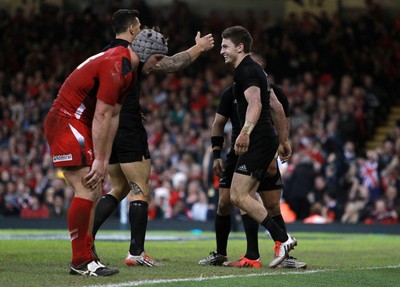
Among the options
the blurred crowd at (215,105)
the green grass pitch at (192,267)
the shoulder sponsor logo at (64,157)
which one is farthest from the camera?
the blurred crowd at (215,105)

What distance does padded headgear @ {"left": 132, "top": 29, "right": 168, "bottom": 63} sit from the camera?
8.96 metres

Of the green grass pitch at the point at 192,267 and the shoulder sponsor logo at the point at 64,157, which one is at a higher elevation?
the shoulder sponsor logo at the point at 64,157

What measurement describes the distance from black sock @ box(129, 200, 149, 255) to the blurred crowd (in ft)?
33.7

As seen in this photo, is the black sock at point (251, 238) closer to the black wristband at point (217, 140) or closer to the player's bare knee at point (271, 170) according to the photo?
the player's bare knee at point (271, 170)

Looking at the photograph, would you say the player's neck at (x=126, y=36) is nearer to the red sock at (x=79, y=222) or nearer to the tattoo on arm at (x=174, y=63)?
the tattoo on arm at (x=174, y=63)

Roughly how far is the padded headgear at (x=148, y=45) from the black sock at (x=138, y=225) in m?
1.91

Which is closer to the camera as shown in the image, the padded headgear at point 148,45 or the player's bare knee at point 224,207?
the padded headgear at point 148,45

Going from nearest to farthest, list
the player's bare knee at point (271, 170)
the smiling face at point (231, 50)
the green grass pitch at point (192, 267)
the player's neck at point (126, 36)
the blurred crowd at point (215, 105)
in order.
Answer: the green grass pitch at point (192, 267), the player's neck at point (126, 36), the smiling face at point (231, 50), the player's bare knee at point (271, 170), the blurred crowd at point (215, 105)

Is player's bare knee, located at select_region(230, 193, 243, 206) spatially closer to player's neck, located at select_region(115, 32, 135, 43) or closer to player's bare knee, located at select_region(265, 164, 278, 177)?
player's bare knee, located at select_region(265, 164, 278, 177)

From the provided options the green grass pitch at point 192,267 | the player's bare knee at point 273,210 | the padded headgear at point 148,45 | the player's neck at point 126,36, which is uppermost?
the player's neck at point 126,36

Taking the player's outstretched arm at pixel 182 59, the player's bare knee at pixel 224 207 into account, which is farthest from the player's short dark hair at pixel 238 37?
the player's bare knee at pixel 224 207

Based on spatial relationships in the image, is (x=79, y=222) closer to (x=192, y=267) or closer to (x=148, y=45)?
(x=148, y=45)

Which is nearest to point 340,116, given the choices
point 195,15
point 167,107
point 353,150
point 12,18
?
point 353,150

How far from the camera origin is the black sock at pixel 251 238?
1055cm
